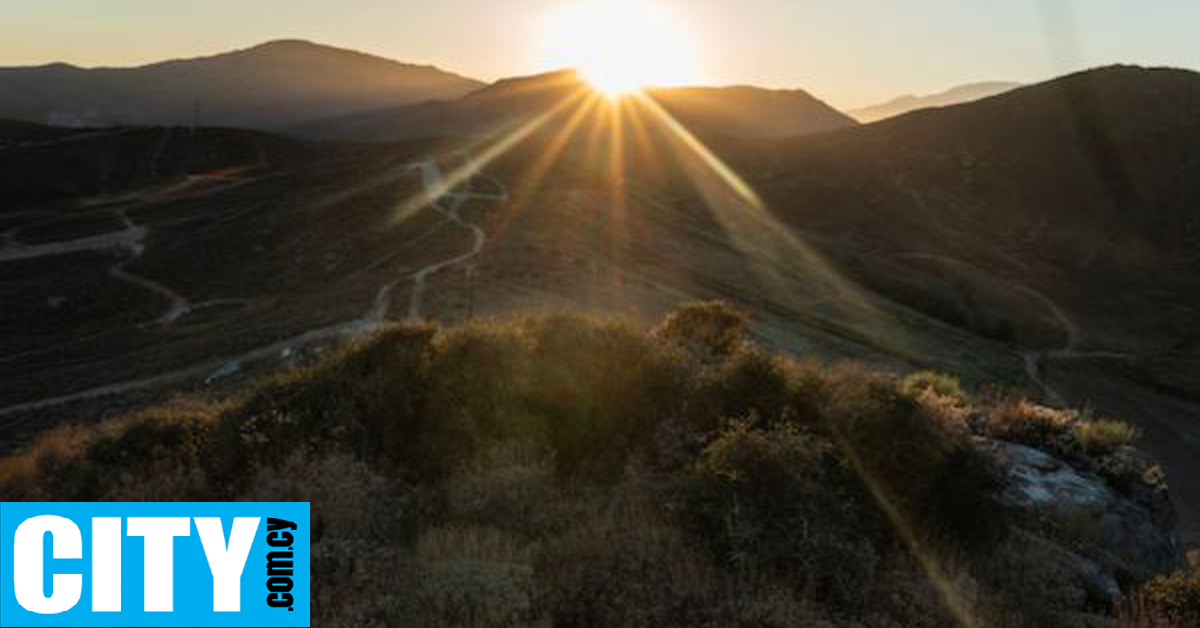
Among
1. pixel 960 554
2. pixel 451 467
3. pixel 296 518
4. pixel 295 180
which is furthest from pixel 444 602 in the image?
pixel 295 180

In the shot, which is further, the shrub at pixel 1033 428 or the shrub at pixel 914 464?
Answer: the shrub at pixel 1033 428

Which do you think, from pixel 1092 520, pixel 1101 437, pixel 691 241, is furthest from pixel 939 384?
pixel 691 241

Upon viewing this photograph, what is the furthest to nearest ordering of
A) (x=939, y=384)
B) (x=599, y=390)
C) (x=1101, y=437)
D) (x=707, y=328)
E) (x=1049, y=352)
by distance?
(x=1049, y=352) < (x=939, y=384) < (x=707, y=328) < (x=1101, y=437) < (x=599, y=390)

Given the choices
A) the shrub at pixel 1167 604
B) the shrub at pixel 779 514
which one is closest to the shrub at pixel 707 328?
the shrub at pixel 779 514

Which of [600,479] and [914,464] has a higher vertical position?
[914,464]

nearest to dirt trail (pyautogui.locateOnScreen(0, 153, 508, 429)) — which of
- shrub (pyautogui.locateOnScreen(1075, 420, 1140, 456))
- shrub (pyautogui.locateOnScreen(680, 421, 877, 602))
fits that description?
shrub (pyautogui.locateOnScreen(1075, 420, 1140, 456))

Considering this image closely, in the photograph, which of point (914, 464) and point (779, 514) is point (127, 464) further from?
point (914, 464)

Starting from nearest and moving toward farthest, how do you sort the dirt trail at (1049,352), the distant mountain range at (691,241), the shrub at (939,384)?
the shrub at (939,384)
the distant mountain range at (691,241)
the dirt trail at (1049,352)

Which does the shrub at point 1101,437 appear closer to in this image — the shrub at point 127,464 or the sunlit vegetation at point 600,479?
the sunlit vegetation at point 600,479

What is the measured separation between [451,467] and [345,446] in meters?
1.29

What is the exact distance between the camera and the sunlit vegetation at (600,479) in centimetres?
852

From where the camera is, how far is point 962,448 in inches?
484

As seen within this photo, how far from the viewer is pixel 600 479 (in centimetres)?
1170

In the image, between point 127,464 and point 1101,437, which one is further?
point 1101,437
